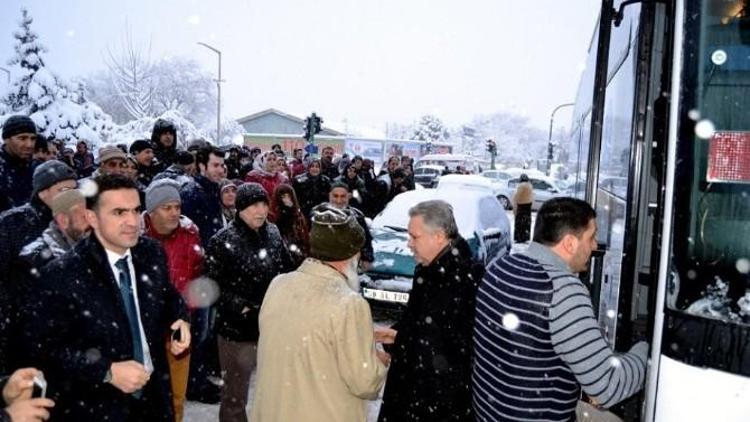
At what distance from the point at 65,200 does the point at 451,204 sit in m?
6.65

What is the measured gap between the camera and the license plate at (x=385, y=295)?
26.2 ft

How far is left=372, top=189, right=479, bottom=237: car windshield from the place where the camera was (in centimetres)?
927

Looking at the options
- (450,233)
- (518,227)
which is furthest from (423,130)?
(450,233)

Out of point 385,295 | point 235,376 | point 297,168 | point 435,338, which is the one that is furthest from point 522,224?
point 435,338

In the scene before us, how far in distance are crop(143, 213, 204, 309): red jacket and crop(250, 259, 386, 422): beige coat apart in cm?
220

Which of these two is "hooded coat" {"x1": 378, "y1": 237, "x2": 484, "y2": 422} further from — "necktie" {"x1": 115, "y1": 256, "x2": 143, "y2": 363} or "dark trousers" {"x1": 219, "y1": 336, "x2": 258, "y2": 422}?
"dark trousers" {"x1": 219, "y1": 336, "x2": 258, "y2": 422}

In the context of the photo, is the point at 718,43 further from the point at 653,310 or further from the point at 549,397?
the point at 549,397

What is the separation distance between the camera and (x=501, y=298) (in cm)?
265

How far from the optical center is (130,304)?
3041 mm

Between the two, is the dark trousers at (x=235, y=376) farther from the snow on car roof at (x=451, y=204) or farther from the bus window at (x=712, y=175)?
the snow on car roof at (x=451, y=204)

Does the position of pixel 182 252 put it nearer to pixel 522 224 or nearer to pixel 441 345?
pixel 441 345

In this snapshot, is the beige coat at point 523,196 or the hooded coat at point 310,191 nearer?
the hooded coat at point 310,191

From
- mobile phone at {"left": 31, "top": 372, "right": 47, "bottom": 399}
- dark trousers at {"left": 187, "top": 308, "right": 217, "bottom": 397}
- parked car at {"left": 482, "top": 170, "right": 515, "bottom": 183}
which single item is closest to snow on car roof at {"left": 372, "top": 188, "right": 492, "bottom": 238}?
dark trousers at {"left": 187, "top": 308, "right": 217, "bottom": 397}

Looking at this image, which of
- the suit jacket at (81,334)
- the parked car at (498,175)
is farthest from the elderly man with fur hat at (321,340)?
the parked car at (498,175)
